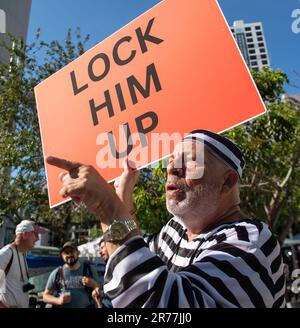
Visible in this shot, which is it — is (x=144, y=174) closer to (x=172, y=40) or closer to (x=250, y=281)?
(x=172, y=40)

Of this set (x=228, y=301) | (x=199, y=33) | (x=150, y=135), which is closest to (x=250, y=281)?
(x=228, y=301)

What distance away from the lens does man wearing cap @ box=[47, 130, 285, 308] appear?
0.92 meters

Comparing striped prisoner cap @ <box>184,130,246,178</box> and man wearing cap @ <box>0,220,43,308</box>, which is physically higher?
striped prisoner cap @ <box>184,130,246,178</box>

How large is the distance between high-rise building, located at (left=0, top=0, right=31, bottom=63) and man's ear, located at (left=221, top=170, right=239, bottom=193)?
976 centimetres

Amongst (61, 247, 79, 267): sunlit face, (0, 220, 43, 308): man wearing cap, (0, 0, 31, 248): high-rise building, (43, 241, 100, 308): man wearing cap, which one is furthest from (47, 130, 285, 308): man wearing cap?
(0, 0, 31, 248): high-rise building

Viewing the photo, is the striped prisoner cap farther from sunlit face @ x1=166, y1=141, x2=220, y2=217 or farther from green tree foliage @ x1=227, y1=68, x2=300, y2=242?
green tree foliage @ x1=227, y1=68, x2=300, y2=242

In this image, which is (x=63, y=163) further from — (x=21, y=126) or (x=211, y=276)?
(x=21, y=126)

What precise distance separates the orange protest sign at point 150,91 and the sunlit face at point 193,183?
5.4 inches

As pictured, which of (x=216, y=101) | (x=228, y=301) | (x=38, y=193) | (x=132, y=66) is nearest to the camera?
(x=228, y=301)

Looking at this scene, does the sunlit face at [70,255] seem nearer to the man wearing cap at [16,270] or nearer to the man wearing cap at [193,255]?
the man wearing cap at [16,270]

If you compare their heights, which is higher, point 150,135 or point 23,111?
point 23,111

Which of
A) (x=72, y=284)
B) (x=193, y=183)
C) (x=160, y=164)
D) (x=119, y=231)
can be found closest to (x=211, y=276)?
(x=119, y=231)

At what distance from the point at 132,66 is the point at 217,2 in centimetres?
52

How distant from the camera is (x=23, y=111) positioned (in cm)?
1109
